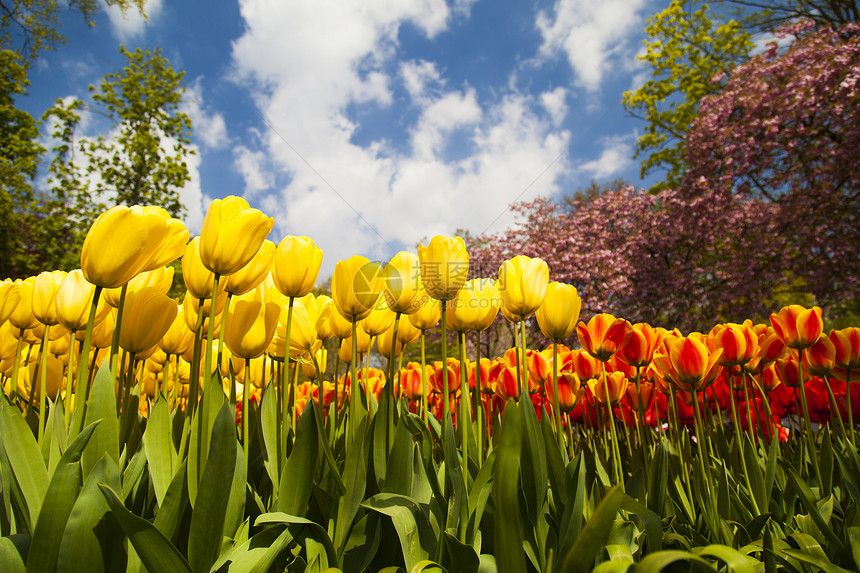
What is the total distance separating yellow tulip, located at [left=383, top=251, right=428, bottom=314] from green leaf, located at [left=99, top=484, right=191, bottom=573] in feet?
1.98

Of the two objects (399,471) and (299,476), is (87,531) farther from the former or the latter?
(399,471)

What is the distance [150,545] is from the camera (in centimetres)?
59

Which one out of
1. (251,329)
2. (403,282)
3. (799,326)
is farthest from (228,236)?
(799,326)

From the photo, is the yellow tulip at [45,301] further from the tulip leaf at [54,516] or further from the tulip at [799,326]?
the tulip at [799,326]

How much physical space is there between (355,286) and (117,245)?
1.51ft

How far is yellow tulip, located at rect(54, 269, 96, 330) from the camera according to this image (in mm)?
963

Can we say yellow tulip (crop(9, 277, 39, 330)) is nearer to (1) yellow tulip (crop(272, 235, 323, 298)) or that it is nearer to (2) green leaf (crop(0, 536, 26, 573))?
(1) yellow tulip (crop(272, 235, 323, 298))

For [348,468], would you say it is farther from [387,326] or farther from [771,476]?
[771,476]

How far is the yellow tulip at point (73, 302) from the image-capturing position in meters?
0.96

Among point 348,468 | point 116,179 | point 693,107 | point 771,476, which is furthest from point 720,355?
point 693,107

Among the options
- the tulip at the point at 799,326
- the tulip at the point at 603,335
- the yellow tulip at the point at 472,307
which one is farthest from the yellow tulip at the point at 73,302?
the tulip at the point at 799,326

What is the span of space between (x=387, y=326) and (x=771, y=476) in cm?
99

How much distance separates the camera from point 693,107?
15.4m

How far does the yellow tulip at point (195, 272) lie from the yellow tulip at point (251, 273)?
5 centimetres
